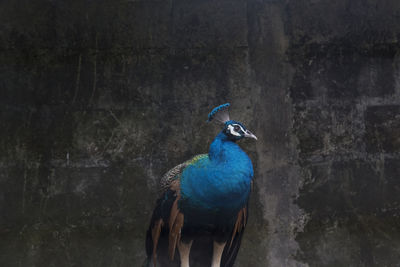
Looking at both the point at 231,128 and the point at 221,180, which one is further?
the point at 231,128

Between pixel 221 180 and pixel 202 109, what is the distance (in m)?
1.74

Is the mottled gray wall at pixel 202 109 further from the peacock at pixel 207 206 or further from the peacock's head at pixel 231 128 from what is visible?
the peacock's head at pixel 231 128

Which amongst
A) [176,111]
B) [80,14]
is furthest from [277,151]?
[80,14]

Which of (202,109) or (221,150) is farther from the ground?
(202,109)

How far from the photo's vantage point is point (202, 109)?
3.41 metres

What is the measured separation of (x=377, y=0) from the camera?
3.39 meters

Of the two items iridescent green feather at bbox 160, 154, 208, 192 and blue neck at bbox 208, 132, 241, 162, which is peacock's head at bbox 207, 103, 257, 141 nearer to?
blue neck at bbox 208, 132, 241, 162

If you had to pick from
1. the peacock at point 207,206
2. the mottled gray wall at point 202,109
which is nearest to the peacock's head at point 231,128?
the peacock at point 207,206

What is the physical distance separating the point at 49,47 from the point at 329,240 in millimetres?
3444

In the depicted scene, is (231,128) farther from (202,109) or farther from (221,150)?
(202,109)

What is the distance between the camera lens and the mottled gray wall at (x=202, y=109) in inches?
132

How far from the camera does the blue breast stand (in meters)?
1.75

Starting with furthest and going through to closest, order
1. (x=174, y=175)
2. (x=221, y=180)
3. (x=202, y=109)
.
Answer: (x=202, y=109)
(x=174, y=175)
(x=221, y=180)

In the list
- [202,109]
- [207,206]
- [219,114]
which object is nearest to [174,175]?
[207,206]
